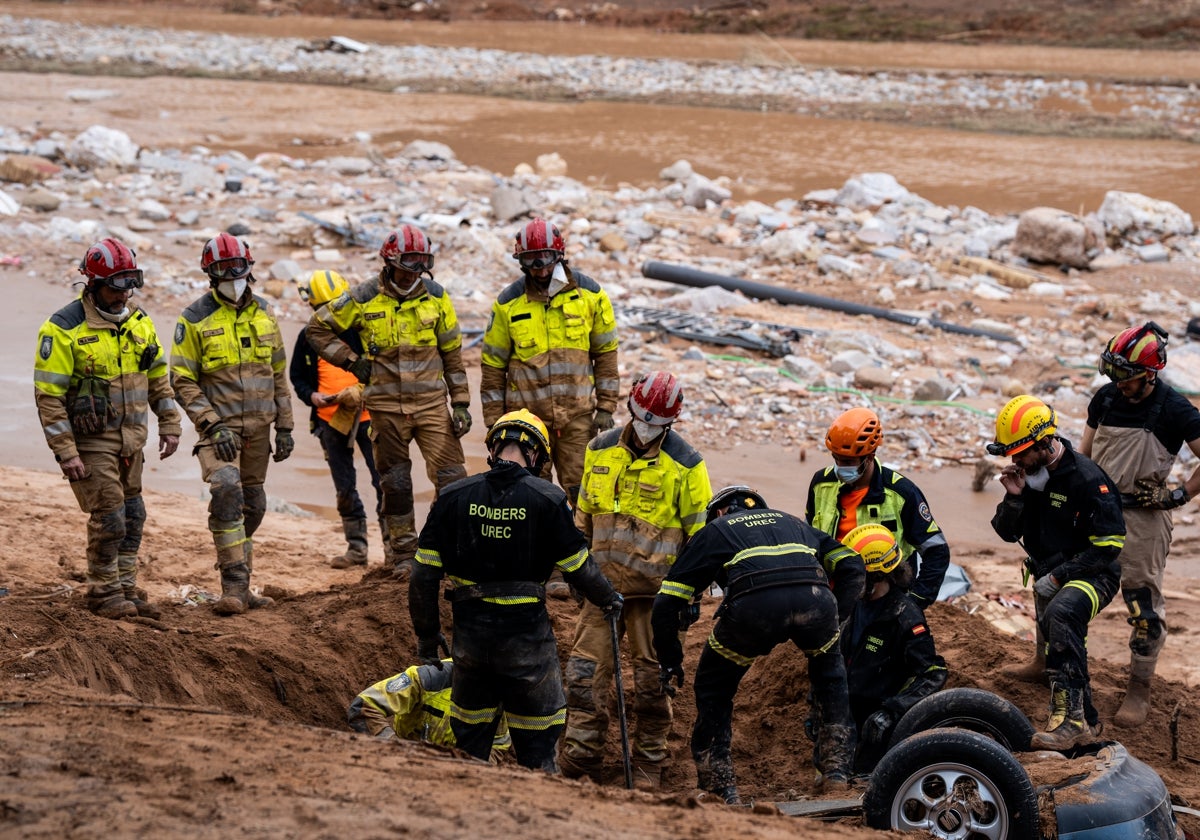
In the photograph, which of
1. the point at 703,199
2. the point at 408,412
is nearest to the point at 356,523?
the point at 408,412

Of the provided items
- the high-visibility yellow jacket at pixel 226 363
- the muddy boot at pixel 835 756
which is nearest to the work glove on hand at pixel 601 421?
the high-visibility yellow jacket at pixel 226 363

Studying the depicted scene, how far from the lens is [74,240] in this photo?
18.6m

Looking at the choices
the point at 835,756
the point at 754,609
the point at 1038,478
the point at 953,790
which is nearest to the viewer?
the point at 953,790

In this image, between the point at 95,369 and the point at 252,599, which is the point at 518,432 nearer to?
the point at 95,369

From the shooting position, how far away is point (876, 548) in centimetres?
636

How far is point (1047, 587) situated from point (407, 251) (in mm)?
4452

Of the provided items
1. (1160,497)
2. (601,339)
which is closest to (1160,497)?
(1160,497)

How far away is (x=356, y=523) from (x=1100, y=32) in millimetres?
51838

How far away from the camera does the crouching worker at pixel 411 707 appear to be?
248 inches

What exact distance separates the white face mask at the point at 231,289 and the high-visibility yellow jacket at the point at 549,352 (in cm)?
166

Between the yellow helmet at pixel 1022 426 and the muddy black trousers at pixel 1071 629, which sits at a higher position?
the yellow helmet at pixel 1022 426

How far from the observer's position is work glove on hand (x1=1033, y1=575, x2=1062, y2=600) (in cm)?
680

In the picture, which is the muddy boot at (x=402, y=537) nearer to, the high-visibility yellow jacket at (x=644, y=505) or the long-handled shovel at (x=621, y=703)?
the high-visibility yellow jacket at (x=644, y=505)

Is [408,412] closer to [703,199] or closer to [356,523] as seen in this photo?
[356,523]
